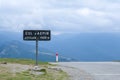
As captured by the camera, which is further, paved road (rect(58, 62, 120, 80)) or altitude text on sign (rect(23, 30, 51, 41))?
altitude text on sign (rect(23, 30, 51, 41))

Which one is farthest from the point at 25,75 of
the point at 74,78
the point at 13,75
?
the point at 74,78

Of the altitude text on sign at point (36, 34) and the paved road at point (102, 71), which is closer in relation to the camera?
the paved road at point (102, 71)

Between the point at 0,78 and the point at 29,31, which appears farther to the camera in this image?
the point at 29,31

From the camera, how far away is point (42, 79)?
27875 millimetres

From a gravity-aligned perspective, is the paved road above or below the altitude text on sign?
below

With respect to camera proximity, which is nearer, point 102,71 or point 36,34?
point 36,34

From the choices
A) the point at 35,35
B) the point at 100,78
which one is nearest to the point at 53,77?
the point at 100,78

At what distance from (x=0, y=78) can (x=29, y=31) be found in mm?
9088

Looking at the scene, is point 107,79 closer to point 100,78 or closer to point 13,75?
point 100,78

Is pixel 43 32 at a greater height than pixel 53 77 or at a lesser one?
greater

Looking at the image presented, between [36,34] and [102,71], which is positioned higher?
[36,34]

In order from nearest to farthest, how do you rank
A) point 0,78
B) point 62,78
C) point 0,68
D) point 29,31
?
point 0,78
point 62,78
point 0,68
point 29,31

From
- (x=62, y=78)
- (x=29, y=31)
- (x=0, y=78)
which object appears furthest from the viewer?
(x=29, y=31)

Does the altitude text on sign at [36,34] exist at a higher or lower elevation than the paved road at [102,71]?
higher
